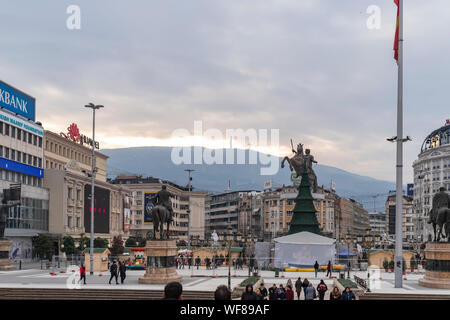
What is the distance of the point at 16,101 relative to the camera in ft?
275

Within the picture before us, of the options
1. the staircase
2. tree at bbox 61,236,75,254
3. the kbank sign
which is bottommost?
tree at bbox 61,236,75,254

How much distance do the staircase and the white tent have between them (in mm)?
25909

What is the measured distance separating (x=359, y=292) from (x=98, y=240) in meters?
62.7

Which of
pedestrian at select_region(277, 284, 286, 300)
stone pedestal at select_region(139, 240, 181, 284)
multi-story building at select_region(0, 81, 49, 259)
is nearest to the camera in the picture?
pedestrian at select_region(277, 284, 286, 300)

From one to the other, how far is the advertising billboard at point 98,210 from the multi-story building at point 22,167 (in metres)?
12.8

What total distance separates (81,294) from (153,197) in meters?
124

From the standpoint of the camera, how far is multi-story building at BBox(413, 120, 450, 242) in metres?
158

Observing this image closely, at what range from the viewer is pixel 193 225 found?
629ft

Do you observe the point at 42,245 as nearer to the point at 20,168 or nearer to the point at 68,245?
the point at 68,245

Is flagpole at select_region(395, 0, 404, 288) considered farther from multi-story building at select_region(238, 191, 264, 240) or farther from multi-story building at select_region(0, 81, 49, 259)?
multi-story building at select_region(238, 191, 264, 240)

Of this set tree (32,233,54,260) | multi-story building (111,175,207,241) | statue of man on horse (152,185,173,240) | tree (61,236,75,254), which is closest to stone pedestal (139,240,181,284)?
statue of man on horse (152,185,173,240)

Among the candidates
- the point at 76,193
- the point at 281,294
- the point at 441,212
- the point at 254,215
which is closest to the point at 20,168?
the point at 76,193
